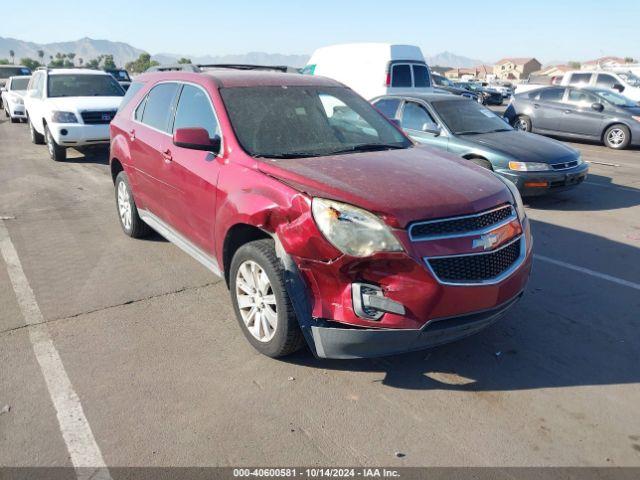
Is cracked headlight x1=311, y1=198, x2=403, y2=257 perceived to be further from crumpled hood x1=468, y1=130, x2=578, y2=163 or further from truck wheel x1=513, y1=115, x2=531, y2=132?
truck wheel x1=513, y1=115, x2=531, y2=132

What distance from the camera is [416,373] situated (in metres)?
3.39

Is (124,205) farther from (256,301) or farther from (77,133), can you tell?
(77,133)

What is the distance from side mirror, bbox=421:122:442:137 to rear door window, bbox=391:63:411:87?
23.3 feet

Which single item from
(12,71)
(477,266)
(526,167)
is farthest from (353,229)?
(12,71)

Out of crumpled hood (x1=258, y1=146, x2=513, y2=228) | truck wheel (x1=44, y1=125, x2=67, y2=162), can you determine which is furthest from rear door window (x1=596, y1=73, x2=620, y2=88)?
crumpled hood (x1=258, y1=146, x2=513, y2=228)

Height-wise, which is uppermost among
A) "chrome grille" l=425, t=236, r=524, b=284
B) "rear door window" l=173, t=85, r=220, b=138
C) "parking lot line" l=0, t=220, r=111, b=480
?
"rear door window" l=173, t=85, r=220, b=138

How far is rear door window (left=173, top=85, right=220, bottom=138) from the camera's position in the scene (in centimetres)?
403

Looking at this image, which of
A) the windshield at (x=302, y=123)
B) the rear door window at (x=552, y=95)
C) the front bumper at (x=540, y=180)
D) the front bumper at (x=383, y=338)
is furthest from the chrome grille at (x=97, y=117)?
the rear door window at (x=552, y=95)

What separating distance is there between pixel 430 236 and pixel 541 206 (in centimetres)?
547

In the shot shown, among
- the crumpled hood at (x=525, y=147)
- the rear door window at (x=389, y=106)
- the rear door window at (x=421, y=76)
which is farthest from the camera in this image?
the rear door window at (x=421, y=76)

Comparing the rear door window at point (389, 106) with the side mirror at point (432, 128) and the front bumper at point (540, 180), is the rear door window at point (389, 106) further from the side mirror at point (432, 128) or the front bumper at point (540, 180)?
the front bumper at point (540, 180)

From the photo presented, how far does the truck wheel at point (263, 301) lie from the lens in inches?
124

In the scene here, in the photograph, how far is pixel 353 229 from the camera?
2.92 metres

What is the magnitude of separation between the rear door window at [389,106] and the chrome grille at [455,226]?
18.5ft
